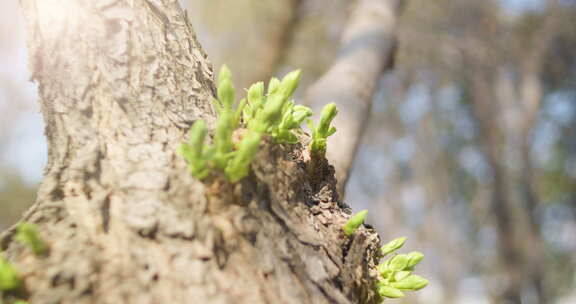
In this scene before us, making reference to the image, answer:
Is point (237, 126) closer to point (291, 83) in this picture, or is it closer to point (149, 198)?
point (291, 83)

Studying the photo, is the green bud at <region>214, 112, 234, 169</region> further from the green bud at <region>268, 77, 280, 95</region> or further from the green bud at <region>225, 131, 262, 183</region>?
the green bud at <region>268, 77, 280, 95</region>

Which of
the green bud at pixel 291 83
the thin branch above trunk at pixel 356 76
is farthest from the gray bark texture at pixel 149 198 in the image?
the thin branch above trunk at pixel 356 76

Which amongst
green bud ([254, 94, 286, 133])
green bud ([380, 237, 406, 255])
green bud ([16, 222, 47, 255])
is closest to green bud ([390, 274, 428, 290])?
green bud ([380, 237, 406, 255])

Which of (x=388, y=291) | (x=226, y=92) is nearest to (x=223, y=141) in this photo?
(x=226, y=92)

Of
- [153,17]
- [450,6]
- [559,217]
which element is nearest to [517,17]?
[450,6]

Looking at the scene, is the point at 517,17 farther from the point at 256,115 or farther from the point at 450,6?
the point at 256,115

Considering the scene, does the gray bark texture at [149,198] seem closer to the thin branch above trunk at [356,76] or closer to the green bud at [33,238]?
the green bud at [33,238]

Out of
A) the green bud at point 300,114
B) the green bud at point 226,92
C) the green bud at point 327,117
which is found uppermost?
the green bud at point 327,117
